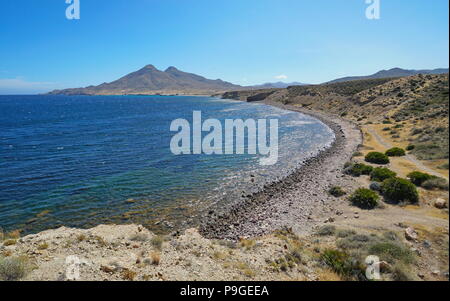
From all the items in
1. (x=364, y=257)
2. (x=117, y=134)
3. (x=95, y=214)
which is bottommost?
(x=95, y=214)

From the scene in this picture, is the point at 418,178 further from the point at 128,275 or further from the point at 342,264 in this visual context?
the point at 128,275

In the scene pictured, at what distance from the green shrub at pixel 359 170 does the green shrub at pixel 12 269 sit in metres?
23.3

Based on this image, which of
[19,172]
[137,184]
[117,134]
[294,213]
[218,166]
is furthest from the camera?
[117,134]

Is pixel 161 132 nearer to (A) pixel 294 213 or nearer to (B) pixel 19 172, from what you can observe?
(B) pixel 19 172

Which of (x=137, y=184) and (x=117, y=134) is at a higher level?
(x=117, y=134)

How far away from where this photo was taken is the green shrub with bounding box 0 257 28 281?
8.52 m

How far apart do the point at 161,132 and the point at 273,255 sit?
46.3m

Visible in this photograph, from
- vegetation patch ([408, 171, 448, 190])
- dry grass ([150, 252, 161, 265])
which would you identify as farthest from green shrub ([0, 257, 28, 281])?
vegetation patch ([408, 171, 448, 190])

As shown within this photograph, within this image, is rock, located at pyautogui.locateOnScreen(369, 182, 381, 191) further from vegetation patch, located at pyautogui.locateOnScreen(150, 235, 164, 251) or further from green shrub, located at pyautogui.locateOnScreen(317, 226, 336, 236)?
vegetation patch, located at pyautogui.locateOnScreen(150, 235, 164, 251)

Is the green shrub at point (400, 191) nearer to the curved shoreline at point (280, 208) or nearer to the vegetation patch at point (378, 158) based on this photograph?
the curved shoreline at point (280, 208)

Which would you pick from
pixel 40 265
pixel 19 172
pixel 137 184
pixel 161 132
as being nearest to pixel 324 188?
pixel 137 184

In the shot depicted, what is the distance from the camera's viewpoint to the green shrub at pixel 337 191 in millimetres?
18453

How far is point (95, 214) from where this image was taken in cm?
1722

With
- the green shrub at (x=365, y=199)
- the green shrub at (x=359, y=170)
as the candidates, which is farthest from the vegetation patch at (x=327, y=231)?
the green shrub at (x=359, y=170)
